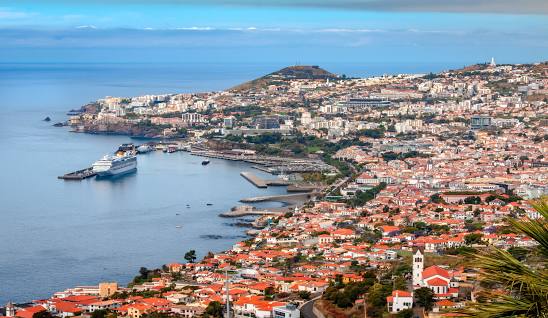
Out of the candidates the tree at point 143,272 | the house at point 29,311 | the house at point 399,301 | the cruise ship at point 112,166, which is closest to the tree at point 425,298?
the house at point 399,301

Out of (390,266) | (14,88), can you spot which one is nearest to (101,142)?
(390,266)

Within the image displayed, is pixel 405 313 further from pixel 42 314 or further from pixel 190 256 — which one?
pixel 190 256

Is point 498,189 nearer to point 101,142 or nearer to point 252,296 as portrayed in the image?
point 252,296

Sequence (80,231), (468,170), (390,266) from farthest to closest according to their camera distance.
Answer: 1. (468,170)
2. (80,231)
3. (390,266)

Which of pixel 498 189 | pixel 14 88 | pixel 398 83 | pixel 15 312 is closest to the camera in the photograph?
pixel 15 312

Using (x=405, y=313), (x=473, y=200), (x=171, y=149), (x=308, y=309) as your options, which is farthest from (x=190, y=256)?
(x=171, y=149)

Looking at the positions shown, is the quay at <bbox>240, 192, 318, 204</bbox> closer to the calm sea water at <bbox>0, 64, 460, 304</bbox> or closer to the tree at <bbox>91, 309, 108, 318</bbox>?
the calm sea water at <bbox>0, 64, 460, 304</bbox>
